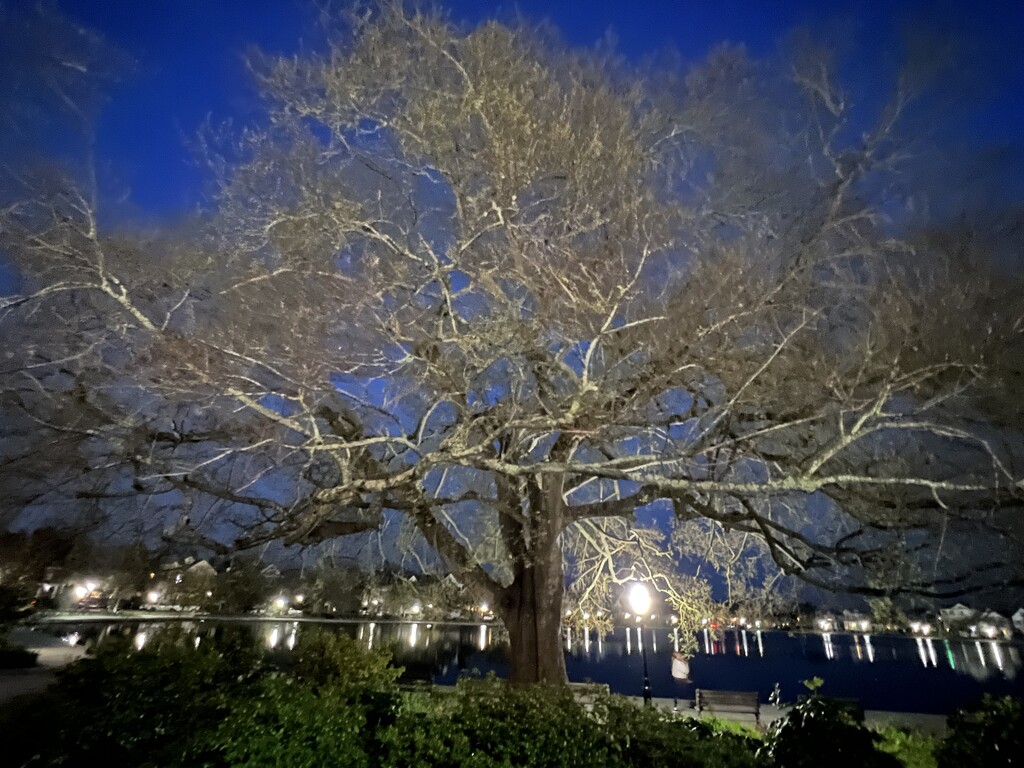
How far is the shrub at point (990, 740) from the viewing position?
5371 millimetres

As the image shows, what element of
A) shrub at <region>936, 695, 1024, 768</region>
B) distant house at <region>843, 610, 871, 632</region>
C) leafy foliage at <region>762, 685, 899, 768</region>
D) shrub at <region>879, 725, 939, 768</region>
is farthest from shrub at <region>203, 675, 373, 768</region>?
distant house at <region>843, 610, 871, 632</region>

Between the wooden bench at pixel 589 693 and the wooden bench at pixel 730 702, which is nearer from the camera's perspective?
the wooden bench at pixel 589 693

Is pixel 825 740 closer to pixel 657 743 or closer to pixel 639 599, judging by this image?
pixel 657 743

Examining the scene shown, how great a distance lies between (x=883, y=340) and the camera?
7.02 meters

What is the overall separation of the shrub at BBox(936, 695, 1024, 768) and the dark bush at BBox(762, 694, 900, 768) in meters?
0.60

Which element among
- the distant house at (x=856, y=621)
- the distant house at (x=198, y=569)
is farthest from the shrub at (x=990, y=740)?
the distant house at (x=856, y=621)

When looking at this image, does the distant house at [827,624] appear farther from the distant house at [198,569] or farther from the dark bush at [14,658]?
the dark bush at [14,658]

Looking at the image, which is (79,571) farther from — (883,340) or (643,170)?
(883,340)

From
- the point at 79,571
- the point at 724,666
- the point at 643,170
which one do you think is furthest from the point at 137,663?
the point at 724,666

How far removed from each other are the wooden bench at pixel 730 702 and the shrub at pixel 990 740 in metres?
8.37

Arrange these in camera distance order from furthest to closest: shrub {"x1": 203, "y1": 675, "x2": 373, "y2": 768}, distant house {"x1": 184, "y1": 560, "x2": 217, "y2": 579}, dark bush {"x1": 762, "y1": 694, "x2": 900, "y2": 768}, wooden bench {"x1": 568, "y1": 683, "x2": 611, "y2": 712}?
distant house {"x1": 184, "y1": 560, "x2": 217, "y2": 579}, wooden bench {"x1": 568, "y1": 683, "x2": 611, "y2": 712}, dark bush {"x1": 762, "y1": 694, "x2": 900, "y2": 768}, shrub {"x1": 203, "y1": 675, "x2": 373, "y2": 768}

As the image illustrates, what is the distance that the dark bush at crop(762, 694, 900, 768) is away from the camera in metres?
5.78

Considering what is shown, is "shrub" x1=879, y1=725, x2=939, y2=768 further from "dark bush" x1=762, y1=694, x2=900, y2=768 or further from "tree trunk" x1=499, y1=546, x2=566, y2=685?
"tree trunk" x1=499, y1=546, x2=566, y2=685

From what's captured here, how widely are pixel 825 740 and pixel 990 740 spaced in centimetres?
149
